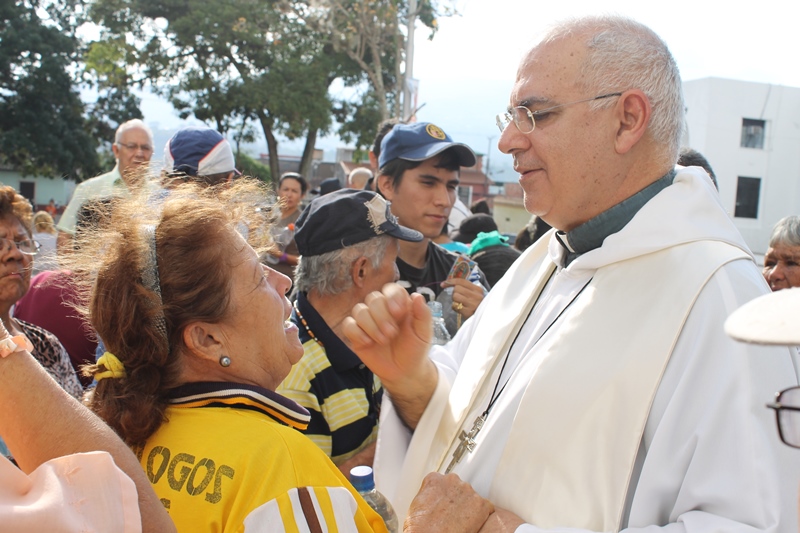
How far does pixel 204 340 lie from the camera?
6.03 feet

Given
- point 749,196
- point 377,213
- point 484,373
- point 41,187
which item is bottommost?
point 749,196

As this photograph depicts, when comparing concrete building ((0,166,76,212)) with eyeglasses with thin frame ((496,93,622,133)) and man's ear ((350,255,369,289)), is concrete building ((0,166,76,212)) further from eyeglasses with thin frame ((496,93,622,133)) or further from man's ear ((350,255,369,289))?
eyeglasses with thin frame ((496,93,622,133))

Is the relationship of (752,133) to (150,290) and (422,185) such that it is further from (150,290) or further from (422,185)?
(150,290)

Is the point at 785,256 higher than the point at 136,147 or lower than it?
lower

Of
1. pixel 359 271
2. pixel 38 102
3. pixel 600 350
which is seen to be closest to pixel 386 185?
pixel 359 271

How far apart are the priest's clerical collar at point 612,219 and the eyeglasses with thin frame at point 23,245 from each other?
90.1 inches

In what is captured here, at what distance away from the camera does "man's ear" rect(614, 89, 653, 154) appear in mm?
2070

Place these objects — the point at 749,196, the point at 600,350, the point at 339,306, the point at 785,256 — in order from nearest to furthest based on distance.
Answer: the point at 600,350, the point at 339,306, the point at 785,256, the point at 749,196

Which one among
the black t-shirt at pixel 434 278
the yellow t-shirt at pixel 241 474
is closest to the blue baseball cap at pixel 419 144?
the black t-shirt at pixel 434 278

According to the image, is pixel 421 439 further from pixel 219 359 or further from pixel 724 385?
pixel 724 385

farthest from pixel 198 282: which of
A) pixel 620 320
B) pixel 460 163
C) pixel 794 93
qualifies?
pixel 794 93

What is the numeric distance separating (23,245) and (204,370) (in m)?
1.70

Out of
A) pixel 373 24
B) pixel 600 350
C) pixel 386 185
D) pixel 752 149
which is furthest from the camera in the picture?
pixel 752 149

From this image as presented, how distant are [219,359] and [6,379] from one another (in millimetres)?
628
